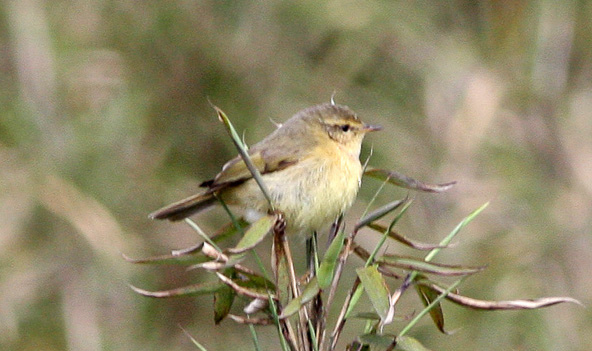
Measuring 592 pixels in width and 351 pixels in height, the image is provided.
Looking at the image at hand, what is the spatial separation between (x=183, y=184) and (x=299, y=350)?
313 centimetres

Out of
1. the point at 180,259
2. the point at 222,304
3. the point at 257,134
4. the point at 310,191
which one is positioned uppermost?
the point at 180,259

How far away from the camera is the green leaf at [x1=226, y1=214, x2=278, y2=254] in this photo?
1.12m

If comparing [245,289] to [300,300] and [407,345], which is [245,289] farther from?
[407,345]

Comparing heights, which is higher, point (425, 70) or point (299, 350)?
Answer: point (299, 350)

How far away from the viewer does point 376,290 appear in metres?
1.09

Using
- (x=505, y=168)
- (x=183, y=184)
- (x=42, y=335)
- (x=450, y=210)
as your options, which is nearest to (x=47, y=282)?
(x=42, y=335)

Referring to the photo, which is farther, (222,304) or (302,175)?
(302,175)

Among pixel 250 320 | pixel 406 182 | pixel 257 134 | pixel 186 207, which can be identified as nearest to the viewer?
pixel 250 320

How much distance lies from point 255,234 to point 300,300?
14 cm

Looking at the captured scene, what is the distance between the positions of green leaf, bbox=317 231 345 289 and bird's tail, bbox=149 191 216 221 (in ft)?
2.64

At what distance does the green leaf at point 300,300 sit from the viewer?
1.06 m

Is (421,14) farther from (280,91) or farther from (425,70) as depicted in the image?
(280,91)

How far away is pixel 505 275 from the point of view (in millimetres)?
3668

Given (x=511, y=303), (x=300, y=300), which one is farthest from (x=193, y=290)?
(x=511, y=303)
